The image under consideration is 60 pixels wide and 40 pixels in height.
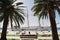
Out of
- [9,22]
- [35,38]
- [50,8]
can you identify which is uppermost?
[50,8]

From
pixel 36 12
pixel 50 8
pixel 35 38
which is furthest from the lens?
pixel 35 38

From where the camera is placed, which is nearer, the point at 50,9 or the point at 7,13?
the point at 50,9

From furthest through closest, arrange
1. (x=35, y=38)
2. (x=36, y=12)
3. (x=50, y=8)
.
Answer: (x=35, y=38) → (x=36, y=12) → (x=50, y=8)

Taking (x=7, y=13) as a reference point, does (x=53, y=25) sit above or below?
A: below

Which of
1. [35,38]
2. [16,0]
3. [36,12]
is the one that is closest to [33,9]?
[36,12]

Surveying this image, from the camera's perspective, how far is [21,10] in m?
22.1

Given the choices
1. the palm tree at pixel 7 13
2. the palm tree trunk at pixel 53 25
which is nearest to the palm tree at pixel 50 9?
the palm tree trunk at pixel 53 25

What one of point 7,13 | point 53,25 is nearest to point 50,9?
point 53,25

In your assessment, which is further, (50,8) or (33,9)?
(33,9)

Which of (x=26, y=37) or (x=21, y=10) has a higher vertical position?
(x=21, y=10)

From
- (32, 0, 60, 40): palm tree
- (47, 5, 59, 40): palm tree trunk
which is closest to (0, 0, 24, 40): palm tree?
(32, 0, 60, 40): palm tree

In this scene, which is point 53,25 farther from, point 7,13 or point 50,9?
point 7,13

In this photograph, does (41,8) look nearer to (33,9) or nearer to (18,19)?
(33,9)

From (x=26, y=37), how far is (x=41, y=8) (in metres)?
5.41
